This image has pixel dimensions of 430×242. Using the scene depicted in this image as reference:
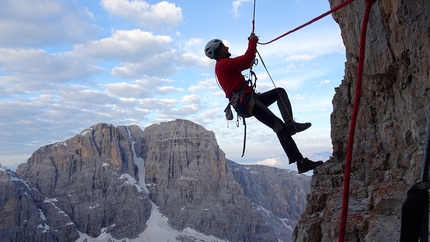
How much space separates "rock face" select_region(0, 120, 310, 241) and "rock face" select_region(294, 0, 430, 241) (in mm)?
128428

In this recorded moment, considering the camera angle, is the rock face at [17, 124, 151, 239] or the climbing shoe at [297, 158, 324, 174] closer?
the climbing shoe at [297, 158, 324, 174]

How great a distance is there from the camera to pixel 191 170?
14850 centimetres

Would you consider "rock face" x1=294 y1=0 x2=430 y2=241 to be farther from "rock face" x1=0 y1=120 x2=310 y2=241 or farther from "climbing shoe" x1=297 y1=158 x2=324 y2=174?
"rock face" x1=0 y1=120 x2=310 y2=241

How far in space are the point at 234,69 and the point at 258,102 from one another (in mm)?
879

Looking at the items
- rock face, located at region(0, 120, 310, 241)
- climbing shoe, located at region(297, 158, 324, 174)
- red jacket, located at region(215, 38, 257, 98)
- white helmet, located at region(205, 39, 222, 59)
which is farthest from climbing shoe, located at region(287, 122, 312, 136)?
rock face, located at region(0, 120, 310, 241)

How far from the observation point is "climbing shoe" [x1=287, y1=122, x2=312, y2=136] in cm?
728

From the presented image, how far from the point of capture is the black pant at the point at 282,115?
23.8 feet

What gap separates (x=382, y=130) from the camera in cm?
670

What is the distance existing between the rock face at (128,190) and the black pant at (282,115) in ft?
420

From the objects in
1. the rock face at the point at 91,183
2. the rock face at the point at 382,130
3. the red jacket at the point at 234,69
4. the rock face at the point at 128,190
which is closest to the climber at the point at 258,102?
the red jacket at the point at 234,69

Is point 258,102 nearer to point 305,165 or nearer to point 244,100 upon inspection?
point 244,100

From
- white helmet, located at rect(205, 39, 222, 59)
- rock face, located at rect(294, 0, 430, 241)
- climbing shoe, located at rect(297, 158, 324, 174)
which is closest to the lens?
rock face, located at rect(294, 0, 430, 241)

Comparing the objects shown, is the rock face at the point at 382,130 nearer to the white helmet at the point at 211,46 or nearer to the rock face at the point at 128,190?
the white helmet at the point at 211,46

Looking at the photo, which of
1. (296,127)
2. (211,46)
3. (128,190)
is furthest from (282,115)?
(128,190)
